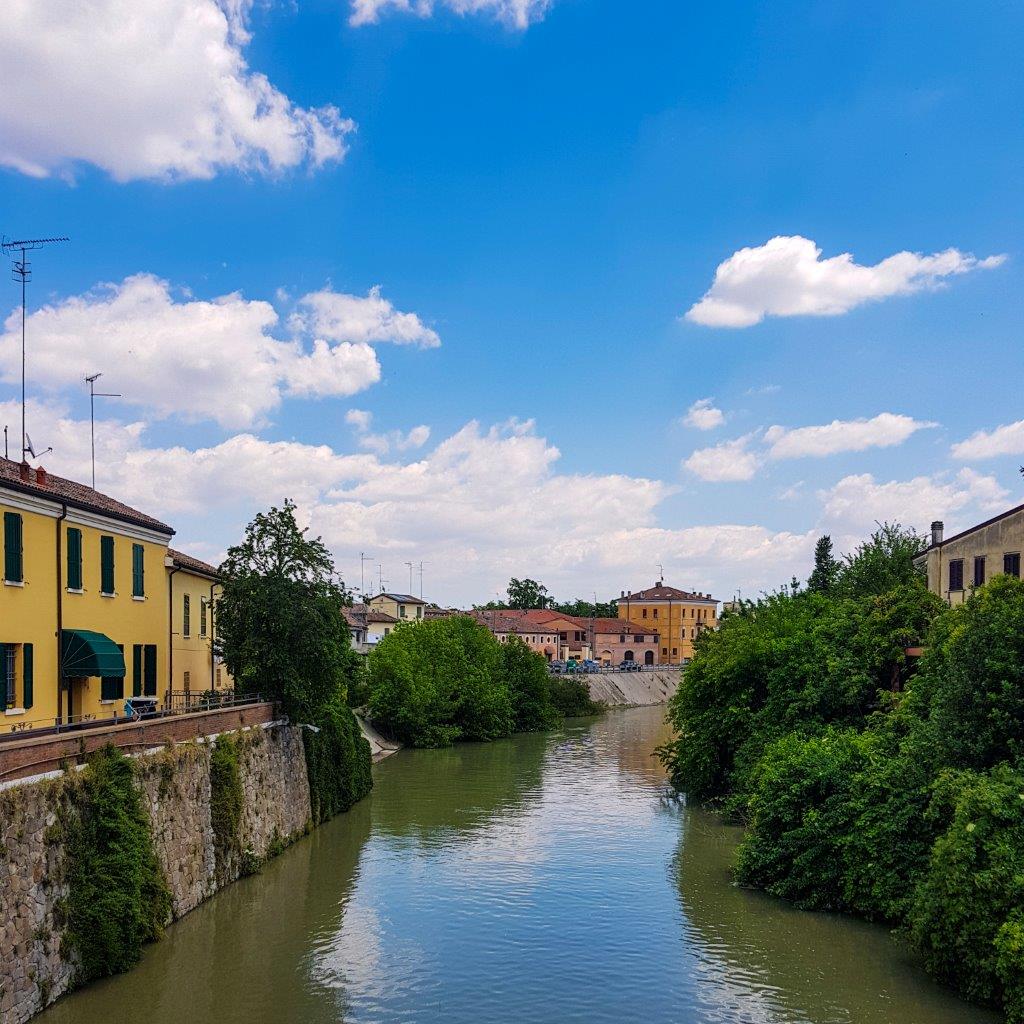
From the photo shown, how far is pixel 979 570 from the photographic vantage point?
37.8 meters

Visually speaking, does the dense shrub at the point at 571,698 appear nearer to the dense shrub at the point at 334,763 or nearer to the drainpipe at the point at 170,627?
the dense shrub at the point at 334,763

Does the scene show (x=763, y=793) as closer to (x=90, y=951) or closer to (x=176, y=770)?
(x=176, y=770)

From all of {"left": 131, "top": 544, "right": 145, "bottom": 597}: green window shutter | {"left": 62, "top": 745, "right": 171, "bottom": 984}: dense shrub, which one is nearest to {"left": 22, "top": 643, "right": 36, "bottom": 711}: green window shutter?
{"left": 62, "top": 745, "right": 171, "bottom": 984}: dense shrub

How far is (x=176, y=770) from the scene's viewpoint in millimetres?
23297

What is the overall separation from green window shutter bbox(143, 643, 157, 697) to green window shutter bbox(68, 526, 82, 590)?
18.9 ft

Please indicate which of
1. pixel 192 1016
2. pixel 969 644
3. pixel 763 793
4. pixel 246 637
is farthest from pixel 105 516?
pixel 969 644

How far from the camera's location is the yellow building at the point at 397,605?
11681 centimetres

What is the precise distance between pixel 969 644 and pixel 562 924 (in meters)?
11.3

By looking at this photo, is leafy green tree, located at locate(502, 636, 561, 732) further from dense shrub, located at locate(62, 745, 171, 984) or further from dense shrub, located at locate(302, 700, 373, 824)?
dense shrub, located at locate(62, 745, 171, 984)

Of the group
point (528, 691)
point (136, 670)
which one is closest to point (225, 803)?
point (136, 670)

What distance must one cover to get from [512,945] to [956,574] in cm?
2647

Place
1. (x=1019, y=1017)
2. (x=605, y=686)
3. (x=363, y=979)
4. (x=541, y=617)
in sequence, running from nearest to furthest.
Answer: (x=1019, y=1017), (x=363, y=979), (x=605, y=686), (x=541, y=617)

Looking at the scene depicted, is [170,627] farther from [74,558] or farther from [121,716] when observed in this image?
[121,716]

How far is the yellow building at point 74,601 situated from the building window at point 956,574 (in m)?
30.0
